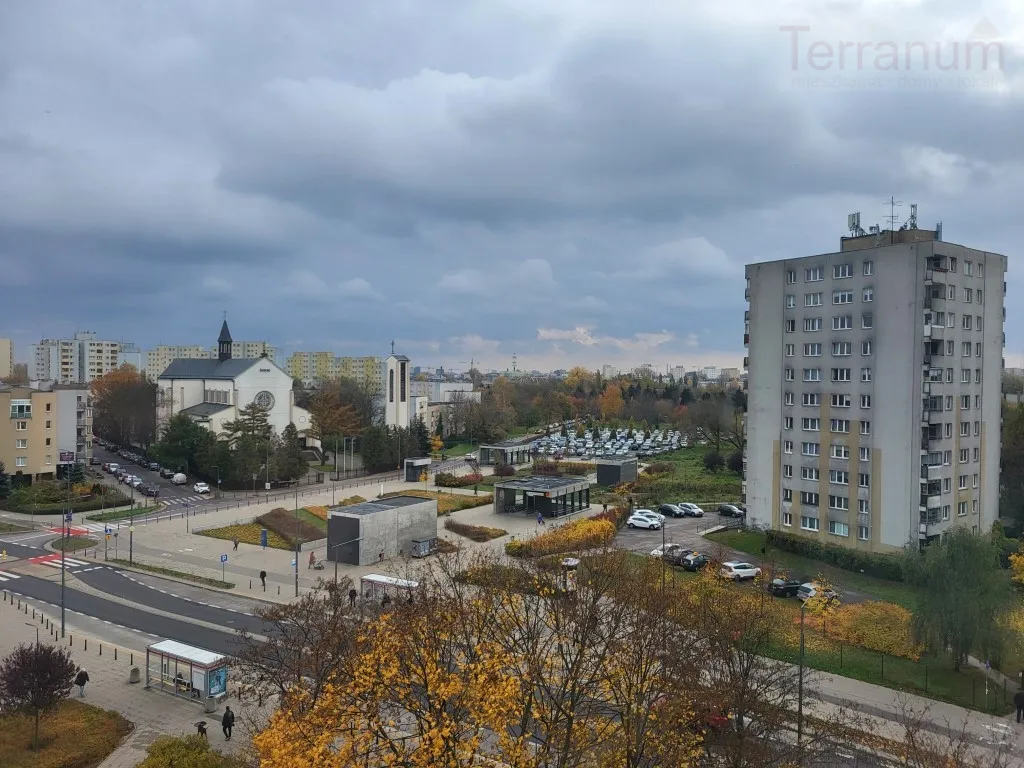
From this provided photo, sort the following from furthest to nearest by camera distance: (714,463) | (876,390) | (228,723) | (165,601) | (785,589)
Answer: (714,463) → (876,390) → (785,589) → (165,601) → (228,723)

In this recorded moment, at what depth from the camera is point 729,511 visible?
51.5m

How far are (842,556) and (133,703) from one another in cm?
3297

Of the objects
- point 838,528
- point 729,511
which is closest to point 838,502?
point 838,528

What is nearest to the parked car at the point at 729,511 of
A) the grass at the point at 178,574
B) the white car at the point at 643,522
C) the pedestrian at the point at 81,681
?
the white car at the point at 643,522

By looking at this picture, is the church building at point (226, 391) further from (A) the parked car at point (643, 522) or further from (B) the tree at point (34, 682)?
(B) the tree at point (34, 682)

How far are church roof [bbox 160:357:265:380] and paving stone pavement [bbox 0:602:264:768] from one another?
53.3 metres

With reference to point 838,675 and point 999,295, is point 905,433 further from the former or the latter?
point 838,675

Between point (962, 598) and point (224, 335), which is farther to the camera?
point (224, 335)

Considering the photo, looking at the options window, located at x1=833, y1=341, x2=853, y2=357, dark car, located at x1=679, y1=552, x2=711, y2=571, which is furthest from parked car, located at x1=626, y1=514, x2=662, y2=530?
window, located at x1=833, y1=341, x2=853, y2=357

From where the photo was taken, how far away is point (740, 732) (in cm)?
1511

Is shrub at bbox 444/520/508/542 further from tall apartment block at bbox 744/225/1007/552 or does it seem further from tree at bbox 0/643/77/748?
tree at bbox 0/643/77/748

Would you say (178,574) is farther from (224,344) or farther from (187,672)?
(224,344)

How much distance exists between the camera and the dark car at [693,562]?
117 feet

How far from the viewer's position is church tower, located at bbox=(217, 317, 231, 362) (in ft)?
281
